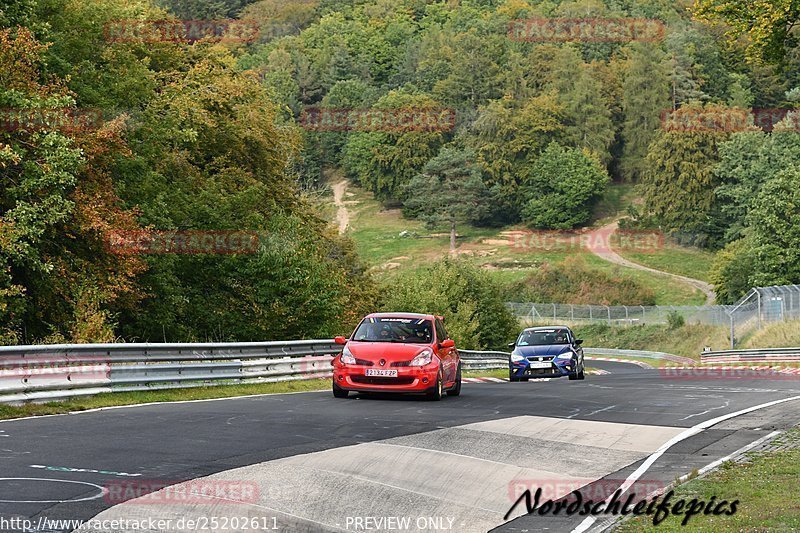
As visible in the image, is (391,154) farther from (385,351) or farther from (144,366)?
(385,351)

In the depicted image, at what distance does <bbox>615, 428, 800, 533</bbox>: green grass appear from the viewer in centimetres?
884

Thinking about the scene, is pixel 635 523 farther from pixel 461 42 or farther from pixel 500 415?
pixel 461 42

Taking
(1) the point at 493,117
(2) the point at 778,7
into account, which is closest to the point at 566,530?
(2) the point at 778,7

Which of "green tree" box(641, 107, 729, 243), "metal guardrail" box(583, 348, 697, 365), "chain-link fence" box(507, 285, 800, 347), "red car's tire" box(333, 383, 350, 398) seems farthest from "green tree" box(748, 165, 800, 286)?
"red car's tire" box(333, 383, 350, 398)

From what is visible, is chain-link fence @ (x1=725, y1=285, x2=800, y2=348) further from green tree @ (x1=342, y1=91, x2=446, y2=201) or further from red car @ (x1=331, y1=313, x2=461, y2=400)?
green tree @ (x1=342, y1=91, x2=446, y2=201)

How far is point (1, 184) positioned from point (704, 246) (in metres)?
116

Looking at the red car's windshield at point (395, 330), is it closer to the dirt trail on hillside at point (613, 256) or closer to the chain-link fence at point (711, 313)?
the chain-link fence at point (711, 313)

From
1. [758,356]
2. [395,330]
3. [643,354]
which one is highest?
[395,330]

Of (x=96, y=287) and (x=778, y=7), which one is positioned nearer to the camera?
(x=778, y=7)

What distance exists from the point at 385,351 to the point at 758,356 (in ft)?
127

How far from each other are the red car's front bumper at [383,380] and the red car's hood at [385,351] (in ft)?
0.61

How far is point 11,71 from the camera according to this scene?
2731cm

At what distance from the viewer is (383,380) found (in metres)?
20.7

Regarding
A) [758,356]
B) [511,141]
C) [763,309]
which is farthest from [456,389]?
[511,141]
